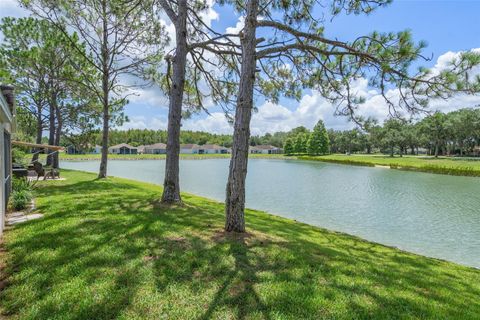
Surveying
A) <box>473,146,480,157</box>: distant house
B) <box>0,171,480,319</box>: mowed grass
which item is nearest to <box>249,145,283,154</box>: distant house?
<box>473,146,480,157</box>: distant house

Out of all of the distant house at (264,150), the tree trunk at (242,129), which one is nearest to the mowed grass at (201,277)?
the tree trunk at (242,129)

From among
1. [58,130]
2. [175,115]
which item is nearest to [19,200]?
[175,115]

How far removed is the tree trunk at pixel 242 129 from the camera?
4.92 metres

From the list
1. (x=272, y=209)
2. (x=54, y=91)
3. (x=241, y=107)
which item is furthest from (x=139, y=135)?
(x=241, y=107)

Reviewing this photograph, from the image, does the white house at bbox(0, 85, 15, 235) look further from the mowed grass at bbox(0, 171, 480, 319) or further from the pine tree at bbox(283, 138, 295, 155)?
the pine tree at bbox(283, 138, 295, 155)

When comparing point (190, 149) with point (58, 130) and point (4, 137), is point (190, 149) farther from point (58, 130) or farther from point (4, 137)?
point (4, 137)

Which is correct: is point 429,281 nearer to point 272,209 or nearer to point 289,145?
point 272,209

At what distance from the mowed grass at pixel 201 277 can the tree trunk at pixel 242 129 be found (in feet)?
1.61

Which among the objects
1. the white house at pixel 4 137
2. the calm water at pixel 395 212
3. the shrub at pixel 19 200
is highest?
the white house at pixel 4 137

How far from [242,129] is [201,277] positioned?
8.23 ft

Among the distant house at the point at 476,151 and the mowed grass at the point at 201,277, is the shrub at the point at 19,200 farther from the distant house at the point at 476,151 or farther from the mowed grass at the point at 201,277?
the distant house at the point at 476,151

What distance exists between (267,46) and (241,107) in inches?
82.1

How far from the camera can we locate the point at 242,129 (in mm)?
4934

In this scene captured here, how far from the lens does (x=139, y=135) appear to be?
88.4 metres
